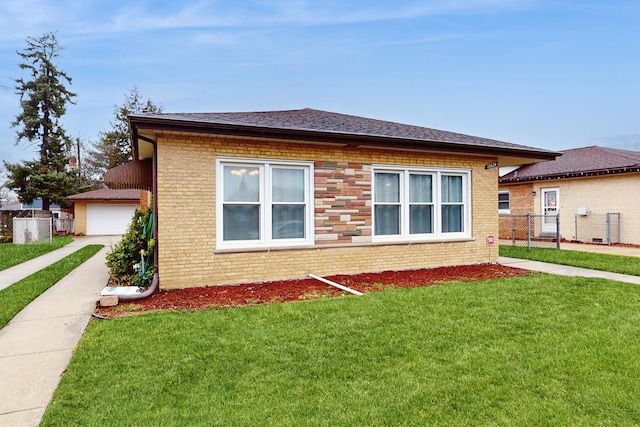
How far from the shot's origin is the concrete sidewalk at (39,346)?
277 centimetres

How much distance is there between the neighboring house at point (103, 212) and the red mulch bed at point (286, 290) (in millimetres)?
21000

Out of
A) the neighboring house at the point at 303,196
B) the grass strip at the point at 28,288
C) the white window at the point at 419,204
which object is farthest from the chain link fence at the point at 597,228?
the grass strip at the point at 28,288

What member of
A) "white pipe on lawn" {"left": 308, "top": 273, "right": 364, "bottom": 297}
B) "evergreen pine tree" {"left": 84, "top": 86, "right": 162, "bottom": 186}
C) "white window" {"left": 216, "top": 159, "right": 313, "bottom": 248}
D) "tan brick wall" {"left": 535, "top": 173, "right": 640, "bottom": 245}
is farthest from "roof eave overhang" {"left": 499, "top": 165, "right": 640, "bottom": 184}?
"evergreen pine tree" {"left": 84, "top": 86, "right": 162, "bottom": 186}

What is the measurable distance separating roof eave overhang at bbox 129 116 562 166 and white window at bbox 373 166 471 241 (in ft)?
2.20

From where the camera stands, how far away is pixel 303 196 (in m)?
7.45

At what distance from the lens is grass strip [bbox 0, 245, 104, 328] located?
540 cm

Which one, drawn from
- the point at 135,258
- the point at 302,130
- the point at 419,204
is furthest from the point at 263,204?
the point at 419,204

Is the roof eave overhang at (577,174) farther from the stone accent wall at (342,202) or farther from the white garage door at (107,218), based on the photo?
the white garage door at (107,218)

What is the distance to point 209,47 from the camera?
58.6 feet

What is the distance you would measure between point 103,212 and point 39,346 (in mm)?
23985

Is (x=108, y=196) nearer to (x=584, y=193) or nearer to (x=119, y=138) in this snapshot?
(x=119, y=138)

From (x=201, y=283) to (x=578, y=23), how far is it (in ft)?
55.6

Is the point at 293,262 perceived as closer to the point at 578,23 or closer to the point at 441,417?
the point at 441,417

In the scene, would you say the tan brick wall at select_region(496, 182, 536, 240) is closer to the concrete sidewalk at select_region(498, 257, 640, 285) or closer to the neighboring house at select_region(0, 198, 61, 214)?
the concrete sidewalk at select_region(498, 257, 640, 285)
